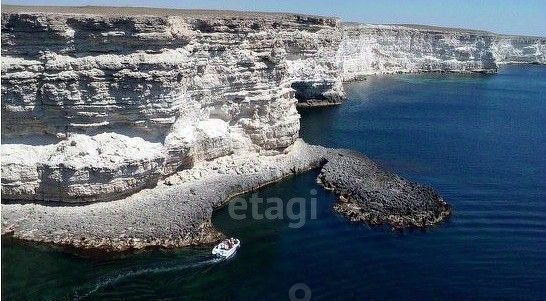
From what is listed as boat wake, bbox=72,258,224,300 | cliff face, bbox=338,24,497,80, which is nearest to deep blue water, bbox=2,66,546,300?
boat wake, bbox=72,258,224,300

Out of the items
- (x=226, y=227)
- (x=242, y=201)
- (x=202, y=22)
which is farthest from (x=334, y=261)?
(x=202, y=22)

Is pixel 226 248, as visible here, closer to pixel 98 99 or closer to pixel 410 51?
pixel 98 99

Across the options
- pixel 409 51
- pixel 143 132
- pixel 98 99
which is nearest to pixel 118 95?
pixel 98 99

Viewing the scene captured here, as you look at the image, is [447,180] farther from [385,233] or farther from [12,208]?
[12,208]

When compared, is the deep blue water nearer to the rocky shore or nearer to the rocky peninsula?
the rocky shore

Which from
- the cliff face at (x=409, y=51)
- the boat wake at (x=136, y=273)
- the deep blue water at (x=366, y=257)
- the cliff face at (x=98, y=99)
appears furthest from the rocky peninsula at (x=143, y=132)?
the cliff face at (x=409, y=51)

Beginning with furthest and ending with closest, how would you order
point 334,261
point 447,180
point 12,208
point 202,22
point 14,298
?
point 447,180 → point 202,22 → point 12,208 → point 334,261 → point 14,298

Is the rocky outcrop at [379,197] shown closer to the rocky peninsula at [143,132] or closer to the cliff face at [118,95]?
the rocky peninsula at [143,132]

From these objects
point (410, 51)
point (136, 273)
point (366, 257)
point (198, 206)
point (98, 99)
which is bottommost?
point (366, 257)
